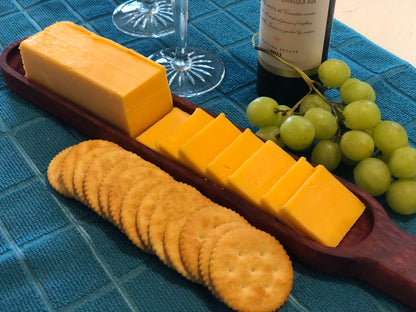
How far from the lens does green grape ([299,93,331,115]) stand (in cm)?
68

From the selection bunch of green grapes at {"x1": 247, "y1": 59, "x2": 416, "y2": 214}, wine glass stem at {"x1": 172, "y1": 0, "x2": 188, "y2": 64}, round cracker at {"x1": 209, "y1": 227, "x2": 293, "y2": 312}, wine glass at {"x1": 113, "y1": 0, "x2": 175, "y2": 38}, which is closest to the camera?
round cracker at {"x1": 209, "y1": 227, "x2": 293, "y2": 312}

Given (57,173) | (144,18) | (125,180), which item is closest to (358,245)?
(125,180)

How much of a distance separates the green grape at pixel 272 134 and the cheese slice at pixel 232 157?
4 centimetres

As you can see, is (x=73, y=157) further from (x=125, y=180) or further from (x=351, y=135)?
(x=351, y=135)

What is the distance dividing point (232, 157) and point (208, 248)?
125 mm

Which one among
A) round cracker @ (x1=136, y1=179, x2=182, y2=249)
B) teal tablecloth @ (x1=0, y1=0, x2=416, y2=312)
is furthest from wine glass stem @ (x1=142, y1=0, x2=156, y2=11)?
round cracker @ (x1=136, y1=179, x2=182, y2=249)

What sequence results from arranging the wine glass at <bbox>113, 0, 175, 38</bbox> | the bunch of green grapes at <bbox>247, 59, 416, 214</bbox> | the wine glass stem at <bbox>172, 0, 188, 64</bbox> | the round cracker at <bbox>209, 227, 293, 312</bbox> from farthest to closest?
1. the wine glass at <bbox>113, 0, 175, 38</bbox>
2. the wine glass stem at <bbox>172, 0, 188, 64</bbox>
3. the bunch of green grapes at <bbox>247, 59, 416, 214</bbox>
4. the round cracker at <bbox>209, 227, 293, 312</bbox>

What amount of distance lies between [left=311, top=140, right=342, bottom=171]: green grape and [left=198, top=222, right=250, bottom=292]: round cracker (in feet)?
0.54

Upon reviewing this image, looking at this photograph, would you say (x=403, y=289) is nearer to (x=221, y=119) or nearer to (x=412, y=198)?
(x=412, y=198)

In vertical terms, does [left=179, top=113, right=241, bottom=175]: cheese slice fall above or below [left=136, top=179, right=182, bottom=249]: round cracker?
above

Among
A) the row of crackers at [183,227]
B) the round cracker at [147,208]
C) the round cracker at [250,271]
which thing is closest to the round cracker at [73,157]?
the row of crackers at [183,227]

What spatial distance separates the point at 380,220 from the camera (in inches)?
23.1

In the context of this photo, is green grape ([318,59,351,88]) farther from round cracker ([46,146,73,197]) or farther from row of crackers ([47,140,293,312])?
round cracker ([46,146,73,197])

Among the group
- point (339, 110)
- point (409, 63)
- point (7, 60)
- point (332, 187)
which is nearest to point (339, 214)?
point (332, 187)
